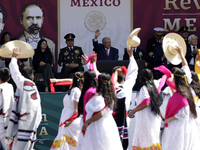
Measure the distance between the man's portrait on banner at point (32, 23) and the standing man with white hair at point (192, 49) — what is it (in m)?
3.82

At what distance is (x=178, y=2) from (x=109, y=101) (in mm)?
7012

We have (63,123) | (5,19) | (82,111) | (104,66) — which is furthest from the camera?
(5,19)

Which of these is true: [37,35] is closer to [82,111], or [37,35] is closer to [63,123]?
[63,123]

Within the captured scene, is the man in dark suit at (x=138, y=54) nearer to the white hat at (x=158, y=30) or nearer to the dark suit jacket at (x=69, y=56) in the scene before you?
the white hat at (x=158, y=30)

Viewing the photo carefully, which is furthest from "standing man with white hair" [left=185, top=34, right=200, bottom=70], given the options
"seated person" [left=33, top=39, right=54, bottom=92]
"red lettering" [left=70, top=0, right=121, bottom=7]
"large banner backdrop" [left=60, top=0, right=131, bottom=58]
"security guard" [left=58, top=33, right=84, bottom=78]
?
"seated person" [left=33, top=39, right=54, bottom=92]

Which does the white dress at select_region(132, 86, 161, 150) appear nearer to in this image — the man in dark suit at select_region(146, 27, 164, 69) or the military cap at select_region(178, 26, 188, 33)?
the man in dark suit at select_region(146, 27, 164, 69)

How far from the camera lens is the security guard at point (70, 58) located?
9380 millimetres

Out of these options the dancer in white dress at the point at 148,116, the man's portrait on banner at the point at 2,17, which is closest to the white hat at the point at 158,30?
the man's portrait on banner at the point at 2,17

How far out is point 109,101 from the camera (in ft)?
15.4

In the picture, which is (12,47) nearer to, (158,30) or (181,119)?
(181,119)

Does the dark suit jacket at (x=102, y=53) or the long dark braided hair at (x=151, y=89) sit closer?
the long dark braided hair at (x=151, y=89)

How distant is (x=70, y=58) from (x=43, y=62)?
0.73 m

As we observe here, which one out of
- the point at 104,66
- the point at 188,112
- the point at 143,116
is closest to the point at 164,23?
the point at 104,66

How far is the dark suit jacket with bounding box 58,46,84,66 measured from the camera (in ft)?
31.9
